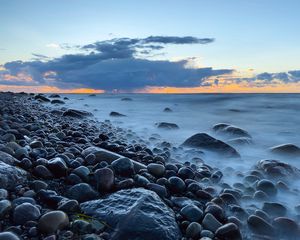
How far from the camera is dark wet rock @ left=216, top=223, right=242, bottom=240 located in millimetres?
2656

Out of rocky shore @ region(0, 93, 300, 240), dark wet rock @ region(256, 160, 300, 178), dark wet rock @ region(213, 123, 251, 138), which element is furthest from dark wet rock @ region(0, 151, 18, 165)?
dark wet rock @ region(213, 123, 251, 138)

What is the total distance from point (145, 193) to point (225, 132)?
6.81 meters

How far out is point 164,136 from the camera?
29.0ft

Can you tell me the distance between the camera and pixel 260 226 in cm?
299

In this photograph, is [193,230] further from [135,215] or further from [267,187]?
[267,187]

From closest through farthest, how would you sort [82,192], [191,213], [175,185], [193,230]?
[193,230]
[191,213]
[82,192]
[175,185]

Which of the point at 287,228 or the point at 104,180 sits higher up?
the point at 104,180

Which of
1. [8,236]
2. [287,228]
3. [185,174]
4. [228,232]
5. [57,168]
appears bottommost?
[287,228]

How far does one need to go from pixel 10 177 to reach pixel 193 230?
1681 mm

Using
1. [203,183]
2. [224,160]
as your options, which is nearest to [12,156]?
[203,183]

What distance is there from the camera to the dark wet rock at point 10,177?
2826mm

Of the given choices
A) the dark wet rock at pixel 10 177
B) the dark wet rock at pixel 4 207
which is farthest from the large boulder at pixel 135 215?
the dark wet rock at pixel 10 177

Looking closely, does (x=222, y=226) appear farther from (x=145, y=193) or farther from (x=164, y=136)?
(x=164, y=136)

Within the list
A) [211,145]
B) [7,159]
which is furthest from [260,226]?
[211,145]
